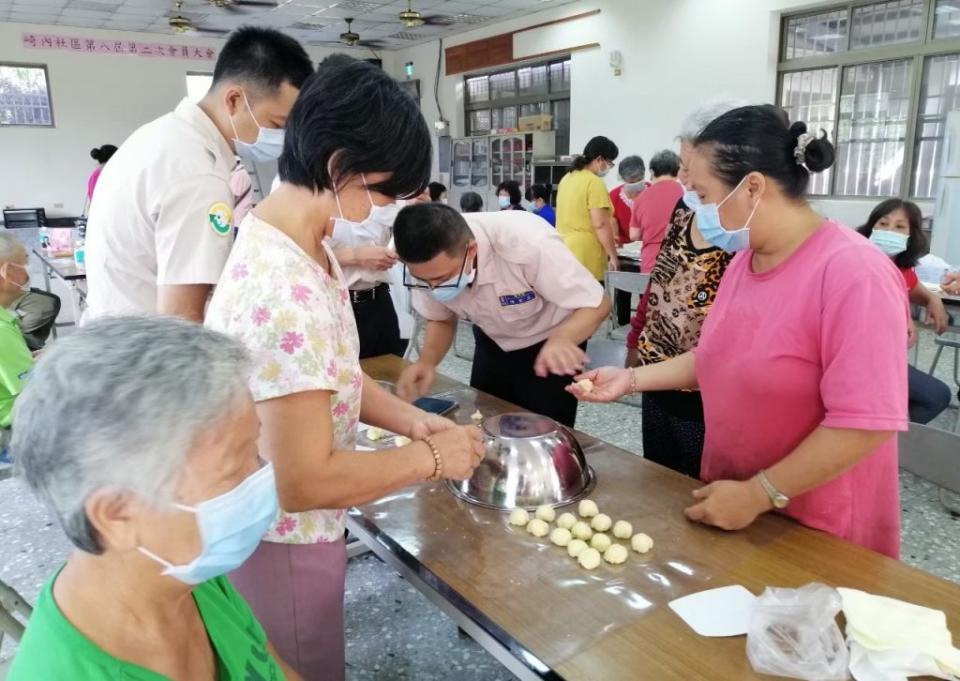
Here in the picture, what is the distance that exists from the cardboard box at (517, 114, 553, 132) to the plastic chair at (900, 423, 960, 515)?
8.41 metres

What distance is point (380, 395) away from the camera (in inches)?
60.4

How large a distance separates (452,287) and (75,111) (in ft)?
34.9

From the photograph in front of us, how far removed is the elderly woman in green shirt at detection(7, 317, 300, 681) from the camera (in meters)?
0.70

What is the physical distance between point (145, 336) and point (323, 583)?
2.06 ft

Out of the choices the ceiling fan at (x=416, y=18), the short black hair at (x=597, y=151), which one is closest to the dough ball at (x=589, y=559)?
the short black hair at (x=597, y=151)

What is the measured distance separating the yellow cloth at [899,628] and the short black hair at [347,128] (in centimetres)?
97

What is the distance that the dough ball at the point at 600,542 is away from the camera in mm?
1249

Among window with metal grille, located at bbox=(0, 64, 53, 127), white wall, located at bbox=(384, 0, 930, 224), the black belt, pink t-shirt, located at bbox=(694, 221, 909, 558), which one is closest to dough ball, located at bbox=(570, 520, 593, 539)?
pink t-shirt, located at bbox=(694, 221, 909, 558)

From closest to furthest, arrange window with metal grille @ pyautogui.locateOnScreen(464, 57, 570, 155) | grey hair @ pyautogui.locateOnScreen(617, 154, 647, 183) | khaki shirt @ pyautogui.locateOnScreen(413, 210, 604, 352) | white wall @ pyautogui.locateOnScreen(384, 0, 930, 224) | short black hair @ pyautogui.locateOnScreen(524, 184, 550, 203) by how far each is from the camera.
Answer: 1. khaki shirt @ pyautogui.locateOnScreen(413, 210, 604, 352)
2. grey hair @ pyautogui.locateOnScreen(617, 154, 647, 183)
3. white wall @ pyautogui.locateOnScreen(384, 0, 930, 224)
4. short black hair @ pyautogui.locateOnScreen(524, 184, 550, 203)
5. window with metal grille @ pyautogui.locateOnScreen(464, 57, 570, 155)

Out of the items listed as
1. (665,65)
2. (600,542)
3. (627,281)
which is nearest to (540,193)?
(665,65)

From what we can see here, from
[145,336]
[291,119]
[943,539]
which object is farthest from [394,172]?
[943,539]

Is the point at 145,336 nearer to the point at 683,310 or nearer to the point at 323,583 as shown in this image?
the point at 323,583

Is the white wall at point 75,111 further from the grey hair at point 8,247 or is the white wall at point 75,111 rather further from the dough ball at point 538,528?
the dough ball at point 538,528

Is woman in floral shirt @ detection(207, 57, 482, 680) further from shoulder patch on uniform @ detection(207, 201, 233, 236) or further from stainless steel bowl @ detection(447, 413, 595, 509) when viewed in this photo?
shoulder patch on uniform @ detection(207, 201, 233, 236)
